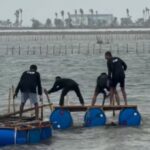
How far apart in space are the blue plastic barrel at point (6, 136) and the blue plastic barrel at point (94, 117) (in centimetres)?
445

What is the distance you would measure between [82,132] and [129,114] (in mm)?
2035

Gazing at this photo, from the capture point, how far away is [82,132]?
2689cm

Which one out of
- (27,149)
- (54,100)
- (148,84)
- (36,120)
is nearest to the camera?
(27,149)

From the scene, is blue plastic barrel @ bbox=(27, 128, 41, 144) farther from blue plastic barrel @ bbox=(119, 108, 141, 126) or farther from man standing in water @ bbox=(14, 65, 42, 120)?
blue plastic barrel @ bbox=(119, 108, 141, 126)

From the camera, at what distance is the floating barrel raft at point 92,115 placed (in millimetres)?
27062

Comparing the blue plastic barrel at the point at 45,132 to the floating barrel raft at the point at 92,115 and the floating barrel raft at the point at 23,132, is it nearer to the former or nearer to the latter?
the floating barrel raft at the point at 23,132

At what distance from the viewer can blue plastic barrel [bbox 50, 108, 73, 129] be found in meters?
27.0

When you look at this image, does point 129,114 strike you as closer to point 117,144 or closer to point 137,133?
point 137,133

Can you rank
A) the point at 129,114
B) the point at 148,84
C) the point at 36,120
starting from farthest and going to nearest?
the point at 148,84 → the point at 129,114 → the point at 36,120

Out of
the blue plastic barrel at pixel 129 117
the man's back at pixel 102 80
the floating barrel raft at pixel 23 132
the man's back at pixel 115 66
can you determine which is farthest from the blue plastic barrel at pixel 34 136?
the man's back at pixel 115 66

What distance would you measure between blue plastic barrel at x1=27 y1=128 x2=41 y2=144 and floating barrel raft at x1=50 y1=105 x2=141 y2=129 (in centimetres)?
242

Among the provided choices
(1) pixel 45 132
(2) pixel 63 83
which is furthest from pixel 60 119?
(1) pixel 45 132

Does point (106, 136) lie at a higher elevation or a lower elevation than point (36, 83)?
lower

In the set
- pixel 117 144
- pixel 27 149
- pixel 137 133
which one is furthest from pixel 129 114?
pixel 27 149
